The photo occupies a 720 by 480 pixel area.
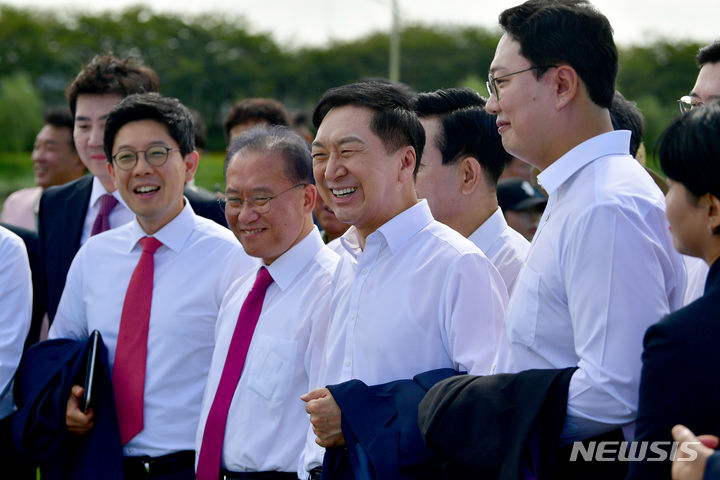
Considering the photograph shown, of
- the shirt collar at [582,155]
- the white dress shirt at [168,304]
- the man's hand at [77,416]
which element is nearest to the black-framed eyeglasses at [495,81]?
the shirt collar at [582,155]

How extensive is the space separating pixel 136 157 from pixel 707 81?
246 cm

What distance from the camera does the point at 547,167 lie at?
244 centimetres

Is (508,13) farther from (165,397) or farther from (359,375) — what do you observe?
(165,397)

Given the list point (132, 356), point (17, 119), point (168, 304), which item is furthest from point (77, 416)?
point (17, 119)

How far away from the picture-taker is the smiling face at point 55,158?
691 cm

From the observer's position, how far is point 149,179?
3787 millimetres

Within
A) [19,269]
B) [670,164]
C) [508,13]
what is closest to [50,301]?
[19,269]

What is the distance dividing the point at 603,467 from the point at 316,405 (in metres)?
0.87

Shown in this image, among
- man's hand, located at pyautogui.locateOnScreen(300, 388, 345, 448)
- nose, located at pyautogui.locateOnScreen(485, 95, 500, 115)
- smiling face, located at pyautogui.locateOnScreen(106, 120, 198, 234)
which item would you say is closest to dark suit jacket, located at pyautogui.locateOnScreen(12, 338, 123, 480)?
smiling face, located at pyautogui.locateOnScreen(106, 120, 198, 234)

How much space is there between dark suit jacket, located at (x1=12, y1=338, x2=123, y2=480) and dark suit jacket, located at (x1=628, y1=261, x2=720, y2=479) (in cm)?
225

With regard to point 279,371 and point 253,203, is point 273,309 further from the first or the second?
point 253,203

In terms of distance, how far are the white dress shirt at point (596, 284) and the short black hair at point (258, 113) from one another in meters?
4.02

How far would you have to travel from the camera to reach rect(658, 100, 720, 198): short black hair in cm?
200

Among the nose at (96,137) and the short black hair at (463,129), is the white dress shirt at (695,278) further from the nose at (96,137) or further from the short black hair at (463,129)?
the nose at (96,137)
